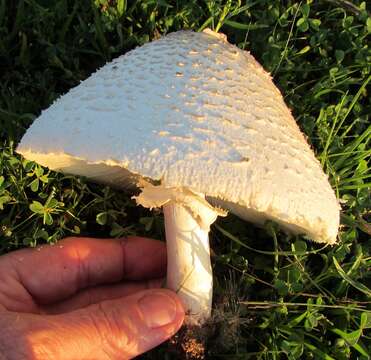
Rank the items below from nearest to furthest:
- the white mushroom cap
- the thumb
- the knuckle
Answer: the white mushroom cap, the thumb, the knuckle

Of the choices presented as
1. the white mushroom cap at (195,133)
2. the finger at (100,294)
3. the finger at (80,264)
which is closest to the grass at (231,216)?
the finger at (80,264)

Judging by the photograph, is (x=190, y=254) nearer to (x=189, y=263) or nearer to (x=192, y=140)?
(x=189, y=263)

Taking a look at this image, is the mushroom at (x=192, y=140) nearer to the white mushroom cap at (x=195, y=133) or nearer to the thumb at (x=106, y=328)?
the white mushroom cap at (x=195, y=133)

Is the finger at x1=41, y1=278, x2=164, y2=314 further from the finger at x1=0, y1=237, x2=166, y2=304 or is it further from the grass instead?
the grass

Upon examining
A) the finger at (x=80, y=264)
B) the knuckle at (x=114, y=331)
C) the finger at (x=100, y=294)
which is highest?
the knuckle at (x=114, y=331)

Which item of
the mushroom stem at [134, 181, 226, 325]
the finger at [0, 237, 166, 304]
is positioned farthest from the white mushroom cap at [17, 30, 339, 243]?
the finger at [0, 237, 166, 304]
